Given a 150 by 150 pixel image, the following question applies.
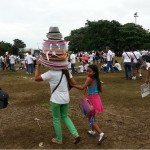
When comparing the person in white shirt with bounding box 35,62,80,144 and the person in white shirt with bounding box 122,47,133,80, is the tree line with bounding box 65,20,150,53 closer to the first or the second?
the person in white shirt with bounding box 122,47,133,80

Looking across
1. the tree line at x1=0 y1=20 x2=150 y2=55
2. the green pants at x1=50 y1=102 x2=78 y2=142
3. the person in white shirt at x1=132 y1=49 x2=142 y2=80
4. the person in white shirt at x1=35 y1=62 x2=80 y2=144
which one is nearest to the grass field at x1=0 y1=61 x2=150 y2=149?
the green pants at x1=50 y1=102 x2=78 y2=142

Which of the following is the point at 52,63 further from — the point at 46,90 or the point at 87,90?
the point at 46,90

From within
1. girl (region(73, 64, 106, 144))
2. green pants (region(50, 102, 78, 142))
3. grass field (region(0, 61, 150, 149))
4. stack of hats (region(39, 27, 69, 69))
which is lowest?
grass field (region(0, 61, 150, 149))

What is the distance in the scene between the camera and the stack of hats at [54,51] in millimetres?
6242

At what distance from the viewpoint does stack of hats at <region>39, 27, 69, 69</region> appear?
6.24 meters

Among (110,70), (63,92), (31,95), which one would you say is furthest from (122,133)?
(110,70)

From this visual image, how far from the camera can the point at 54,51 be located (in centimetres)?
626

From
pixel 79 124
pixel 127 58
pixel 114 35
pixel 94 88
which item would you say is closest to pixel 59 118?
pixel 94 88

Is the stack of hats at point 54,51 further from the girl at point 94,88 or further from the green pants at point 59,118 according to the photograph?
the green pants at point 59,118

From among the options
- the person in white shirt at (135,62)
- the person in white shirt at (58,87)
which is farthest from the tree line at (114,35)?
the person in white shirt at (58,87)

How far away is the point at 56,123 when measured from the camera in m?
6.45

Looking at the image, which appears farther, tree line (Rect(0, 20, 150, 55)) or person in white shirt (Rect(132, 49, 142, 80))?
tree line (Rect(0, 20, 150, 55))

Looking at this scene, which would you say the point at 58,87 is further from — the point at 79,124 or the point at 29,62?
the point at 29,62

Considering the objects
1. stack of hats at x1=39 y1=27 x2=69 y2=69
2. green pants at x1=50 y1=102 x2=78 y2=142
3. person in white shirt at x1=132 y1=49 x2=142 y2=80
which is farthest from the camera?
person in white shirt at x1=132 y1=49 x2=142 y2=80
